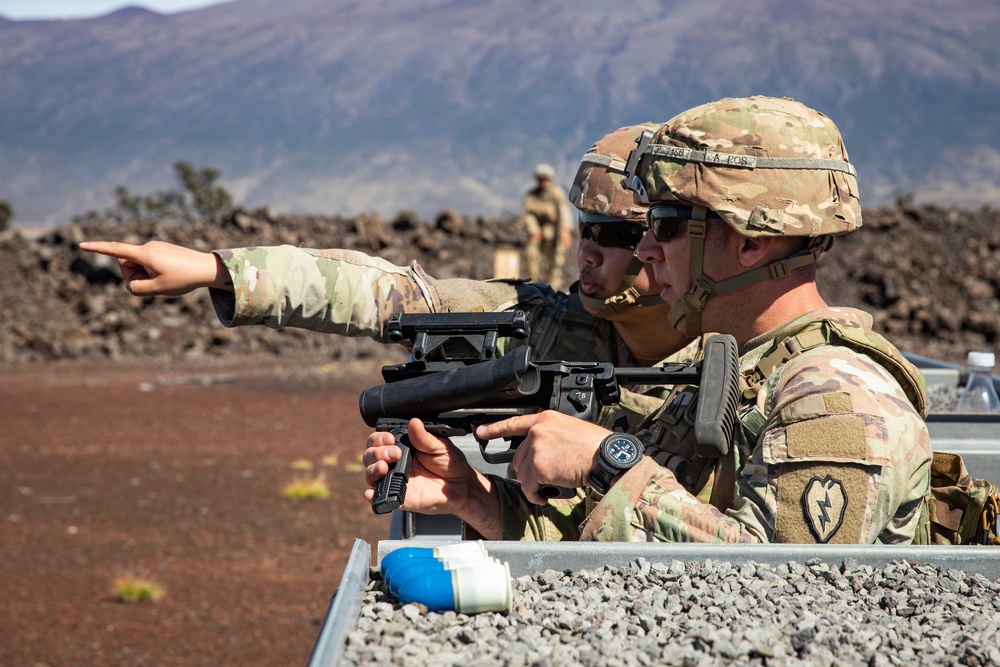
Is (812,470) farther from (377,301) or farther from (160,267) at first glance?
(160,267)

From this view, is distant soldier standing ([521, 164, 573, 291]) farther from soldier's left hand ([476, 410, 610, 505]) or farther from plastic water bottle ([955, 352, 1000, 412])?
soldier's left hand ([476, 410, 610, 505])

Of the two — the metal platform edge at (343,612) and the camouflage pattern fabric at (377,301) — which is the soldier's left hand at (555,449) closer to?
the metal platform edge at (343,612)

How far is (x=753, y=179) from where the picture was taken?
234 centimetres

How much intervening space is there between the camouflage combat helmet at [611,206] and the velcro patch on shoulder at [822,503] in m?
1.10

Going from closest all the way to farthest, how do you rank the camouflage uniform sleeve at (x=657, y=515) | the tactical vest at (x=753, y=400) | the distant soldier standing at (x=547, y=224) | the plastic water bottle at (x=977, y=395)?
the camouflage uniform sleeve at (x=657, y=515)
the tactical vest at (x=753, y=400)
the plastic water bottle at (x=977, y=395)
the distant soldier standing at (x=547, y=224)

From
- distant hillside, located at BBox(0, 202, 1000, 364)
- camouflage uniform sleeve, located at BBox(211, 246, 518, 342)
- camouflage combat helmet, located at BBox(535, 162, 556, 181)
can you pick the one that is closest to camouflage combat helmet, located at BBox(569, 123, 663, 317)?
camouflage uniform sleeve, located at BBox(211, 246, 518, 342)

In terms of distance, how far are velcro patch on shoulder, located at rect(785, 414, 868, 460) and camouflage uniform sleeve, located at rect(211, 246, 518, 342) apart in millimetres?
1366

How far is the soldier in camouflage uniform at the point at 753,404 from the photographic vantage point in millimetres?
2010

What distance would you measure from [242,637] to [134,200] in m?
52.5

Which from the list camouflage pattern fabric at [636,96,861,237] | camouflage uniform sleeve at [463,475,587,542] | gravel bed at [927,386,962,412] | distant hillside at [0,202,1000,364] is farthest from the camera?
distant hillside at [0,202,1000,364]

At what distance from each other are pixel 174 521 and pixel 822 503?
7.38 m

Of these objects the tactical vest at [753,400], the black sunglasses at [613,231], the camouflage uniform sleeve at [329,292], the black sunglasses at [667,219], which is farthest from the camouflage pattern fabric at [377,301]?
the black sunglasses at [667,219]

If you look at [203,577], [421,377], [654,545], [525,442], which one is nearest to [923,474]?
[654,545]

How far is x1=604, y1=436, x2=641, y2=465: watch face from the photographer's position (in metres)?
2.03
